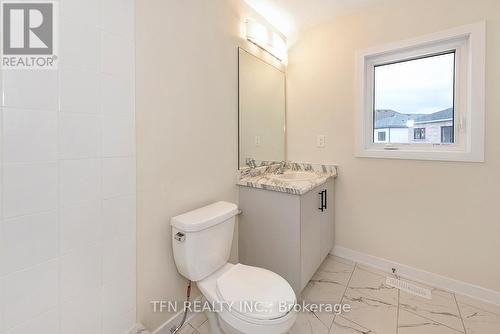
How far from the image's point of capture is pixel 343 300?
1697mm

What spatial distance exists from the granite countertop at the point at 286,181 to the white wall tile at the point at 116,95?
3.20 feet

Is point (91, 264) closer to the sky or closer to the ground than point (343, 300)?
closer to the sky

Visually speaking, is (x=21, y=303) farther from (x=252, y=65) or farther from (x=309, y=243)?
(x=252, y=65)

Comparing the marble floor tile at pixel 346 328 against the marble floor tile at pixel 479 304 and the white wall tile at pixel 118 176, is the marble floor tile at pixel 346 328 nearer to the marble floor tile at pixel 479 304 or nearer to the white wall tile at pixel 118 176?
the marble floor tile at pixel 479 304

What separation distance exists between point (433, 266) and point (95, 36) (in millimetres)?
2623

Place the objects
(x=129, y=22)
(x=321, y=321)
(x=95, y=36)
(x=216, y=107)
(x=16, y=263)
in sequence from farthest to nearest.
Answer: (x=216, y=107), (x=321, y=321), (x=129, y=22), (x=95, y=36), (x=16, y=263)

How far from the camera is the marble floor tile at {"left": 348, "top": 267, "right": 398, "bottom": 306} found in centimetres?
173

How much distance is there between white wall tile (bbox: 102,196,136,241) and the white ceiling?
1.80 metres

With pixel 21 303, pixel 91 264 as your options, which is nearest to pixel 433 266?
pixel 91 264

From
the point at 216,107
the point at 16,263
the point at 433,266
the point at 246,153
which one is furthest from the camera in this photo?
the point at 246,153

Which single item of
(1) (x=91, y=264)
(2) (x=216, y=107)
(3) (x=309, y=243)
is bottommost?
(3) (x=309, y=243)

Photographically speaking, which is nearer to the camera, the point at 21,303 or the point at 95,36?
the point at 21,303

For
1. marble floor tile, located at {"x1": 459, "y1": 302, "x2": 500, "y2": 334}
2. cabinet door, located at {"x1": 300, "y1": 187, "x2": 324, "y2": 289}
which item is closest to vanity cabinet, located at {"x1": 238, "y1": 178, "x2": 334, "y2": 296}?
cabinet door, located at {"x1": 300, "y1": 187, "x2": 324, "y2": 289}

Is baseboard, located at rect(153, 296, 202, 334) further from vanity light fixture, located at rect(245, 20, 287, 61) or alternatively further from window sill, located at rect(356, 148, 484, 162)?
vanity light fixture, located at rect(245, 20, 287, 61)
